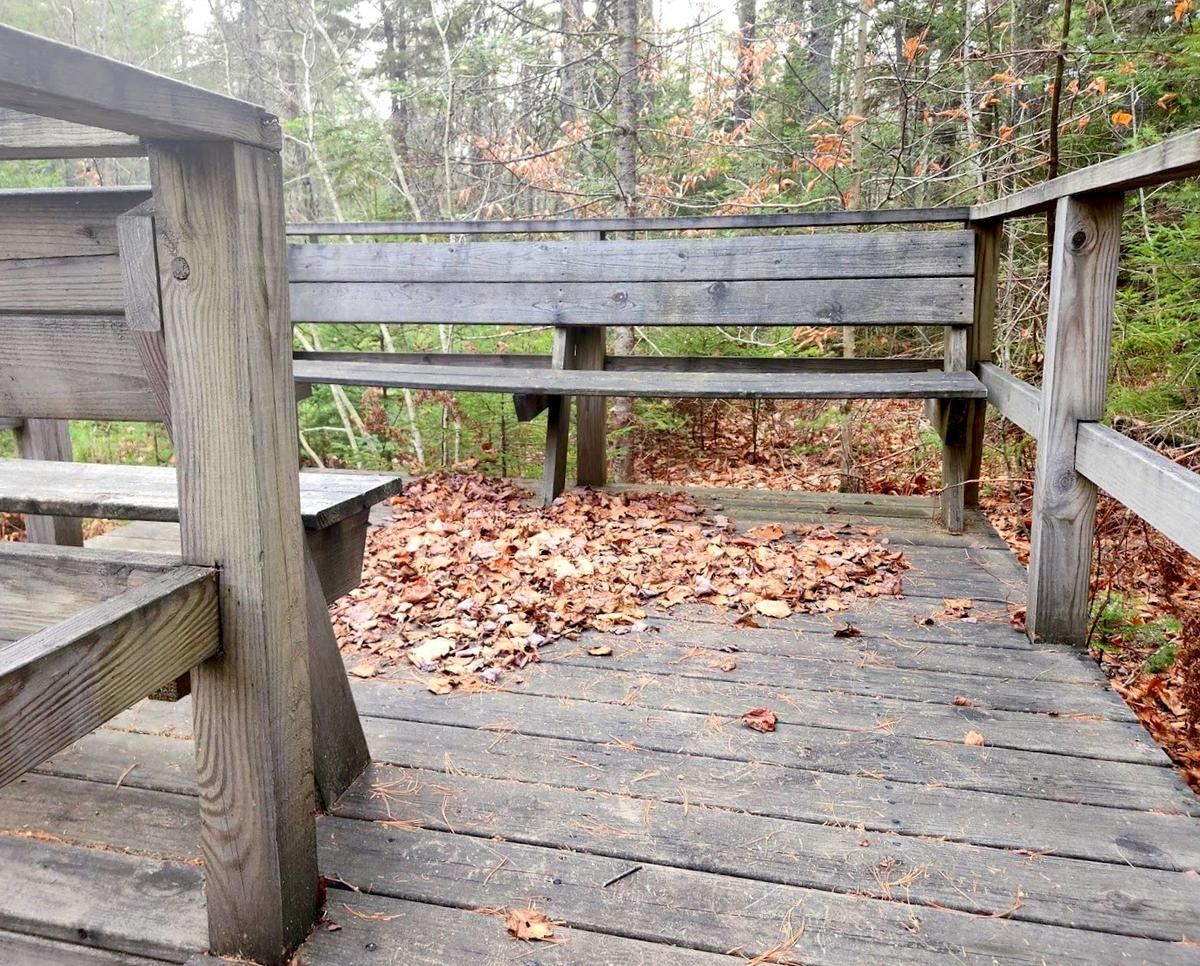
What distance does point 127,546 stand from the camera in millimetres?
3674

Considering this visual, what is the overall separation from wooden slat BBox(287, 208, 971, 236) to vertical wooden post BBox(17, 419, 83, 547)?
2248mm

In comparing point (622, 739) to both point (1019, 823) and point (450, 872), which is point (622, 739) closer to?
point (450, 872)

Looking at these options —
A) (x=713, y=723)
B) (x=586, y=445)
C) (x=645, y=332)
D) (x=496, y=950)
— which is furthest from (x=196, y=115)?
(x=645, y=332)

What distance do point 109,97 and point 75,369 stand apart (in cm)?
67

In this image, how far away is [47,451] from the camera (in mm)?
3104

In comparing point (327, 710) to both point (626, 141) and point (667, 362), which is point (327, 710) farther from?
point (626, 141)

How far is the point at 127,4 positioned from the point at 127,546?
37.2 ft

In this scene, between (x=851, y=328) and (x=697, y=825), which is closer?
(x=697, y=825)

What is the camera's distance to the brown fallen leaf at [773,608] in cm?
297

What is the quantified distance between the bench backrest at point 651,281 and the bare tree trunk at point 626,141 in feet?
4.33

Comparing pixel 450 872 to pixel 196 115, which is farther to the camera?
pixel 450 872

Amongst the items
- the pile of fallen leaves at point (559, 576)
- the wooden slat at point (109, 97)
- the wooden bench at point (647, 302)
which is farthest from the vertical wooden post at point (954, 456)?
the wooden slat at point (109, 97)

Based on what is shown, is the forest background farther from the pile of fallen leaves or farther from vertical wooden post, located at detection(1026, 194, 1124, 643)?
the pile of fallen leaves

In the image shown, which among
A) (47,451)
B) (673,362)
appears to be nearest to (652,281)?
(673,362)
